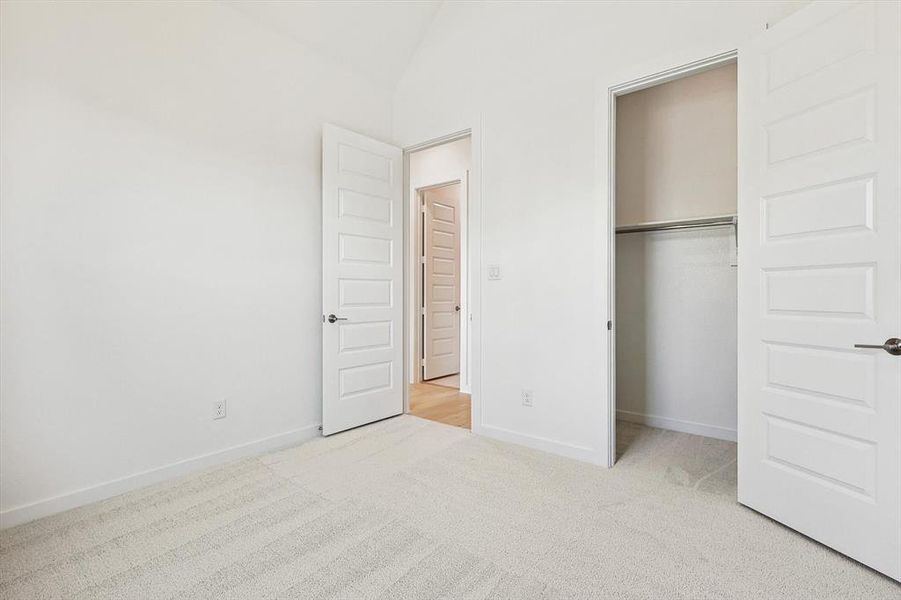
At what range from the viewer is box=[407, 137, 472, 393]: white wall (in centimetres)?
473

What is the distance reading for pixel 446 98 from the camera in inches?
136

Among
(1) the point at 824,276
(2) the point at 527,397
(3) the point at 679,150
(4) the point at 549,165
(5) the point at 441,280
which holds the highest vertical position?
(3) the point at 679,150

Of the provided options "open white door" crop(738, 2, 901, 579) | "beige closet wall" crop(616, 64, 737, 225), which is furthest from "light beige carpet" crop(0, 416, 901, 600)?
"beige closet wall" crop(616, 64, 737, 225)

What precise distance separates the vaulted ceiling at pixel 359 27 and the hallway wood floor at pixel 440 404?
284 centimetres

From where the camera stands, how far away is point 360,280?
342cm

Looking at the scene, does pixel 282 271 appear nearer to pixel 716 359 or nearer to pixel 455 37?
pixel 455 37

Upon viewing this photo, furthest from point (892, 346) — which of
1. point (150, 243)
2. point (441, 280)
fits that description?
point (441, 280)

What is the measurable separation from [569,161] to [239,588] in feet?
8.94

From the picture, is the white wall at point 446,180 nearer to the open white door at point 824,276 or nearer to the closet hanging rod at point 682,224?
the closet hanging rod at point 682,224

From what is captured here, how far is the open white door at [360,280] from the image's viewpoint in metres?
3.22

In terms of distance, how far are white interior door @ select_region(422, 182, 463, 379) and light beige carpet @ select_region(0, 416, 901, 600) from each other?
2710 millimetres

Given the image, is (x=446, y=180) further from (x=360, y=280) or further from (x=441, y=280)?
(x=360, y=280)

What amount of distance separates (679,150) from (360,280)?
2619mm

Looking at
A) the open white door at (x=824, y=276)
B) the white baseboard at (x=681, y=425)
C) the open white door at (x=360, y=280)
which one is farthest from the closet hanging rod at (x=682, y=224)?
the open white door at (x=360, y=280)
